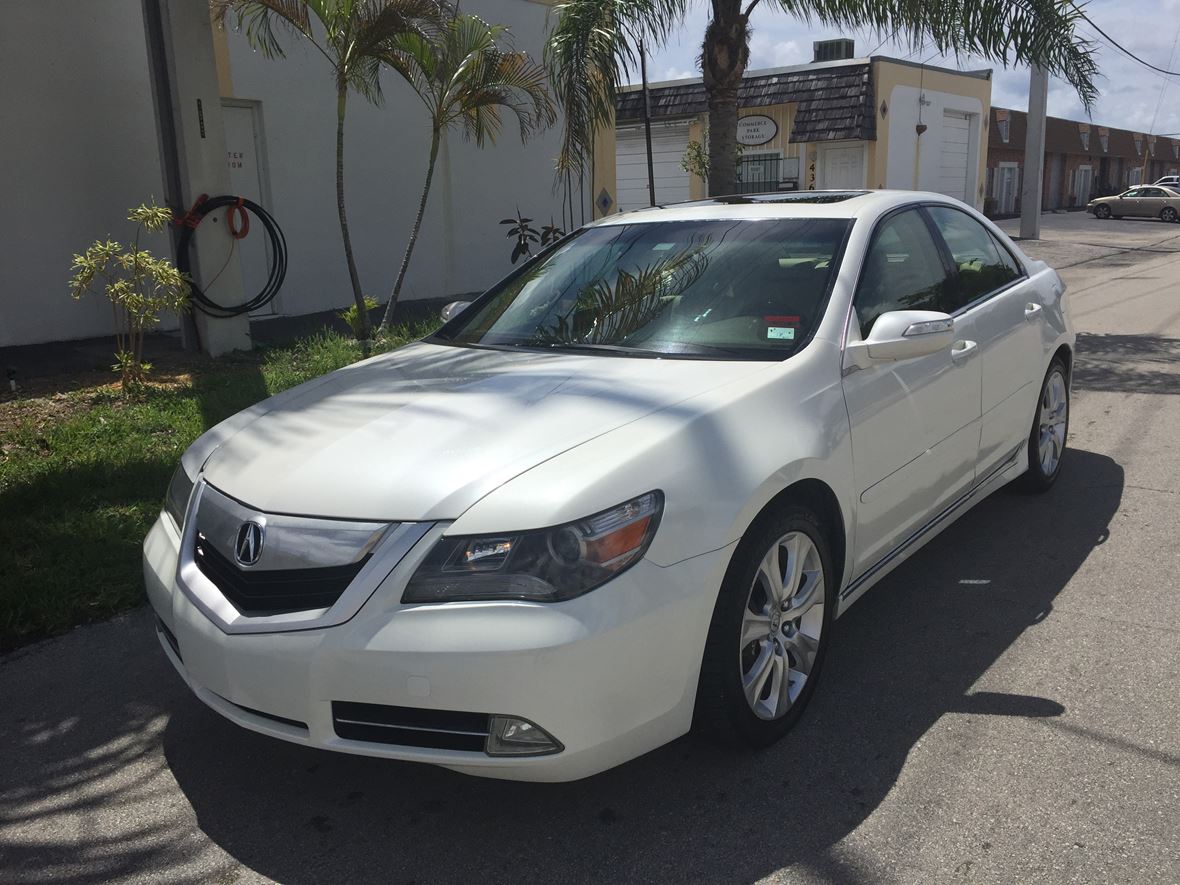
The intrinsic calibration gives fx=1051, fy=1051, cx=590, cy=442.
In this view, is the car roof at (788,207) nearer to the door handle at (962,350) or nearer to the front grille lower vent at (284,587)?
the door handle at (962,350)

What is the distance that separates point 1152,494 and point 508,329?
3641 millimetres

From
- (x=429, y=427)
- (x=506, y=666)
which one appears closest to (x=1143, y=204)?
(x=429, y=427)

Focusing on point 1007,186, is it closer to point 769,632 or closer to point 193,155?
point 193,155

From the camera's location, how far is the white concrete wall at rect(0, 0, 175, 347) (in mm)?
8977

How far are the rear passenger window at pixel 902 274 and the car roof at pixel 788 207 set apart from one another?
0.10m

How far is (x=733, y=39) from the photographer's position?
10.2 m

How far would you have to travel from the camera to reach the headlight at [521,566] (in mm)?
2549

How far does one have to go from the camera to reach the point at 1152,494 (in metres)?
5.57

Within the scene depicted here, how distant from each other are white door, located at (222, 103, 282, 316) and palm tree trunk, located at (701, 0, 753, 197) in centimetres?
470

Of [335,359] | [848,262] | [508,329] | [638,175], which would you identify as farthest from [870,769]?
[638,175]

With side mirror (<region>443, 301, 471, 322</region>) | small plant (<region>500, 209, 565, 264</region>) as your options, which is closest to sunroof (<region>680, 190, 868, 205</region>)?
side mirror (<region>443, 301, 471, 322</region>)

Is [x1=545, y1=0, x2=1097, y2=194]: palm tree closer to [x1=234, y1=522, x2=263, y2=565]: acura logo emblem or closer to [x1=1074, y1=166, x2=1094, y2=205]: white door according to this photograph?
[x1=234, y1=522, x2=263, y2=565]: acura logo emblem

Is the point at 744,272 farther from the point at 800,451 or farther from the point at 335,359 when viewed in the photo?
the point at 335,359

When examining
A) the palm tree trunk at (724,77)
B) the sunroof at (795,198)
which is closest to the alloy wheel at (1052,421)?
the sunroof at (795,198)
